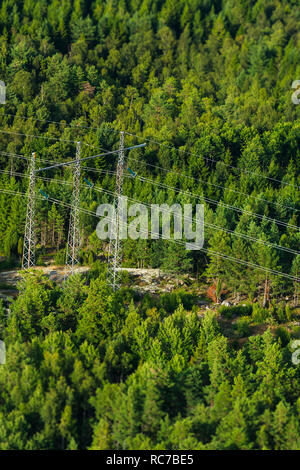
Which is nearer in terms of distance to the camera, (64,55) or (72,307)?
(72,307)

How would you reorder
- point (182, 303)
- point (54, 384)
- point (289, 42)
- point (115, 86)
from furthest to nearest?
point (289, 42) → point (115, 86) → point (182, 303) → point (54, 384)

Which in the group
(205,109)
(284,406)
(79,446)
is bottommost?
(79,446)

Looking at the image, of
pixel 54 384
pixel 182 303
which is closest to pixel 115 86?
pixel 182 303

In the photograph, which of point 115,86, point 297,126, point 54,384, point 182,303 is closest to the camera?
point 54,384

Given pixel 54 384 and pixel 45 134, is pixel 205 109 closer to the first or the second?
pixel 45 134

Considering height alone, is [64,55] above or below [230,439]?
above

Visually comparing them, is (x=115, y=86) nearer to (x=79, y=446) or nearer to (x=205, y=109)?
(x=205, y=109)

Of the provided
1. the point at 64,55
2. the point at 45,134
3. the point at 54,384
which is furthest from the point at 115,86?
the point at 54,384
